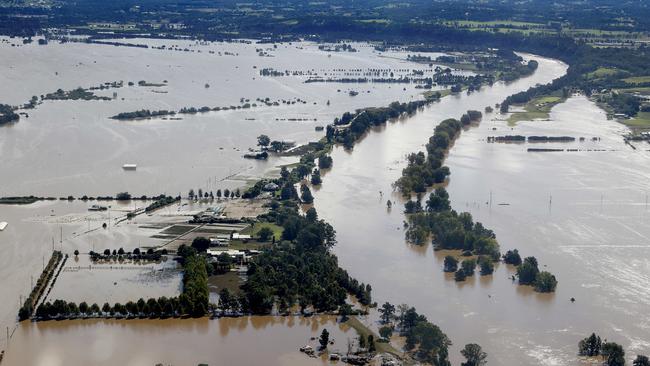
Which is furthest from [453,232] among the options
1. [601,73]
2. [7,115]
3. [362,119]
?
[601,73]

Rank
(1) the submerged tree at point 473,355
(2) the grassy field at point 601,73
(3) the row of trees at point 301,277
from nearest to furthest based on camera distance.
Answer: (1) the submerged tree at point 473,355
(3) the row of trees at point 301,277
(2) the grassy field at point 601,73

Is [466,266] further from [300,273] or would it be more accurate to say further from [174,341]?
[174,341]

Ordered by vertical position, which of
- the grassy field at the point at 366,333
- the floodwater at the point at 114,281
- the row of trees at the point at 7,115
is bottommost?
the grassy field at the point at 366,333

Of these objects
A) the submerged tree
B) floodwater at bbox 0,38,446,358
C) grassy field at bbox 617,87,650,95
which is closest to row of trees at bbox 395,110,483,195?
floodwater at bbox 0,38,446,358

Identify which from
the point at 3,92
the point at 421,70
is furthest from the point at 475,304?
the point at 421,70

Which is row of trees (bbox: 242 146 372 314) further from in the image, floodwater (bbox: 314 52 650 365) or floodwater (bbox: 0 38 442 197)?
floodwater (bbox: 0 38 442 197)

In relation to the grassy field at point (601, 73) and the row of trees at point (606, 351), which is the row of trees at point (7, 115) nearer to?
the row of trees at point (606, 351)

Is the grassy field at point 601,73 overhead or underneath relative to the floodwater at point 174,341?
overhead

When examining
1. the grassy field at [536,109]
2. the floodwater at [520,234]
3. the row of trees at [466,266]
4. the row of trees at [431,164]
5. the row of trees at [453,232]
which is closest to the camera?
the floodwater at [520,234]

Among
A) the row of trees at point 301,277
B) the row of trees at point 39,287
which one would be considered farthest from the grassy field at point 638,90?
the row of trees at point 39,287
